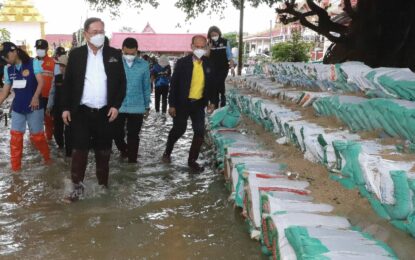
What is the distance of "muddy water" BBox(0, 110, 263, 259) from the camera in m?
3.37

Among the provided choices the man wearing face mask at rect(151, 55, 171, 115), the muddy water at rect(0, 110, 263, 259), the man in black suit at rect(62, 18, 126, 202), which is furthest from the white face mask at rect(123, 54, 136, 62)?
the man wearing face mask at rect(151, 55, 171, 115)

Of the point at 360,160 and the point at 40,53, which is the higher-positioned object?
the point at 40,53

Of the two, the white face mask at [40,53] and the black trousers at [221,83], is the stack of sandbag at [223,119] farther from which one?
the white face mask at [40,53]

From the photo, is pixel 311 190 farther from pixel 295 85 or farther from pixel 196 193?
pixel 295 85

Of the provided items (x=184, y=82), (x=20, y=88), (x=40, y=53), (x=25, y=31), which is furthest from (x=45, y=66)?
(x=25, y=31)

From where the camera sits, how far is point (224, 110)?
6.15 m

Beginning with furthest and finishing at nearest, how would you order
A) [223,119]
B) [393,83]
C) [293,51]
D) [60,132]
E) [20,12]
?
[20,12] < [293,51] < [60,132] < [223,119] < [393,83]

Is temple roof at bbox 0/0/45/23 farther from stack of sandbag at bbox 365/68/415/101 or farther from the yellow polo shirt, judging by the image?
stack of sandbag at bbox 365/68/415/101

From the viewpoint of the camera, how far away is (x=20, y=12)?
4172 centimetres

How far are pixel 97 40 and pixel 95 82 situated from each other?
1.29 feet

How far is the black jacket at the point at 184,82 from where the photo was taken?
5.66 meters

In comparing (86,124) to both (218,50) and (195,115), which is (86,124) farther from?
(218,50)

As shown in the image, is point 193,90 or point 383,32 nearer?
point 193,90

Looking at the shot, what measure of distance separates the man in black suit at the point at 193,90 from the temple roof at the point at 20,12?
4024 centimetres
